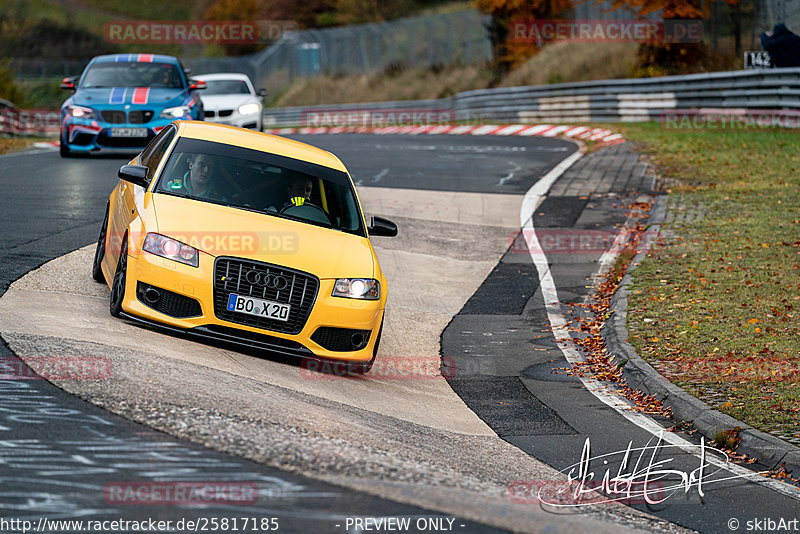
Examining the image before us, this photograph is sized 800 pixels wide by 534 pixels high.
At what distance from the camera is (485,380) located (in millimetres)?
8938

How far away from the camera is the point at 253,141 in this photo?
31.0 feet

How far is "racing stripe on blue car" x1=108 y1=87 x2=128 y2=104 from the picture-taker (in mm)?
18469

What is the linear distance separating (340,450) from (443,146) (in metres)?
20.0

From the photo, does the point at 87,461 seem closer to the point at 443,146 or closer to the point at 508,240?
the point at 508,240

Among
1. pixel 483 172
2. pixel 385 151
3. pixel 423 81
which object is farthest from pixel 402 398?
pixel 423 81

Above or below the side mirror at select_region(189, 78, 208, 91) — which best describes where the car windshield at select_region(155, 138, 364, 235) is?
below

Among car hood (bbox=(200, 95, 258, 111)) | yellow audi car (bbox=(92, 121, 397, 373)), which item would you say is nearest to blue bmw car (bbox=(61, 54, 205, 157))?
car hood (bbox=(200, 95, 258, 111))

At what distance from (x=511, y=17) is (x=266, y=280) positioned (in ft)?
128

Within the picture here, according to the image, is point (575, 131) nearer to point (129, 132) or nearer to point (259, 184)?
point (129, 132)

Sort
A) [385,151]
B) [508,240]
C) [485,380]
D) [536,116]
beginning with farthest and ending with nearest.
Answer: [536,116]
[385,151]
[508,240]
[485,380]

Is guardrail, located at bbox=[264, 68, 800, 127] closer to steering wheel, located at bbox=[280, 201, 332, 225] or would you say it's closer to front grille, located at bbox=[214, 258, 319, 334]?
steering wheel, located at bbox=[280, 201, 332, 225]

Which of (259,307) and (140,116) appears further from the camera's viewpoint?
(140,116)

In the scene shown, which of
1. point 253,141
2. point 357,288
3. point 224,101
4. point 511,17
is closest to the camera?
point 357,288

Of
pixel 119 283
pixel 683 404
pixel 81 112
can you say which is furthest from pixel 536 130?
pixel 119 283
